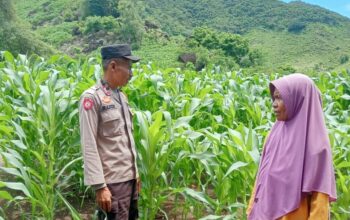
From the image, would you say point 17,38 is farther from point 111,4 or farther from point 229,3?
point 229,3

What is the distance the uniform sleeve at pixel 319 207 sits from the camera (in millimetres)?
1959

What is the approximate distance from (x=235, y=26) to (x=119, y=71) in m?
59.0

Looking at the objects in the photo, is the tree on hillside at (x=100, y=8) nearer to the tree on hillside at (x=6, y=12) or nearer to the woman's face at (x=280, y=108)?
the tree on hillside at (x=6, y=12)

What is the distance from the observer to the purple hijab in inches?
78.0

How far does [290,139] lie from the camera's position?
6.75 ft

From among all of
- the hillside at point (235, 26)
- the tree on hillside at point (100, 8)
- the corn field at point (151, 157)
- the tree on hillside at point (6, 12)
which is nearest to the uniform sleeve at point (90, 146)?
the corn field at point (151, 157)

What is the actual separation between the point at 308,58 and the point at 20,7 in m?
38.5

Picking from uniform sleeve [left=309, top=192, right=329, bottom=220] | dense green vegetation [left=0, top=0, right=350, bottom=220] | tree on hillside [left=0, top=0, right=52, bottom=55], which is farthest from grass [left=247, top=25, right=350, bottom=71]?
uniform sleeve [left=309, top=192, right=329, bottom=220]

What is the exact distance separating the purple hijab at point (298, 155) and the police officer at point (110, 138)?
776 millimetres

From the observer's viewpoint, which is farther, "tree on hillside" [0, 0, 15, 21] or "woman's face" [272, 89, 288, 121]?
"tree on hillside" [0, 0, 15, 21]

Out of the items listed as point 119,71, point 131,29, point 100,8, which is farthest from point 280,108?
point 100,8

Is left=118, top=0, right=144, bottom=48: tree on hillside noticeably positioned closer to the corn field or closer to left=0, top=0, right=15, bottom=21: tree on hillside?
left=0, top=0, right=15, bottom=21: tree on hillside

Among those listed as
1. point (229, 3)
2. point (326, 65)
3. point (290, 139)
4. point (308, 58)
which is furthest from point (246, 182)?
point (229, 3)

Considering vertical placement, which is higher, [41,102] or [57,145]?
[41,102]
